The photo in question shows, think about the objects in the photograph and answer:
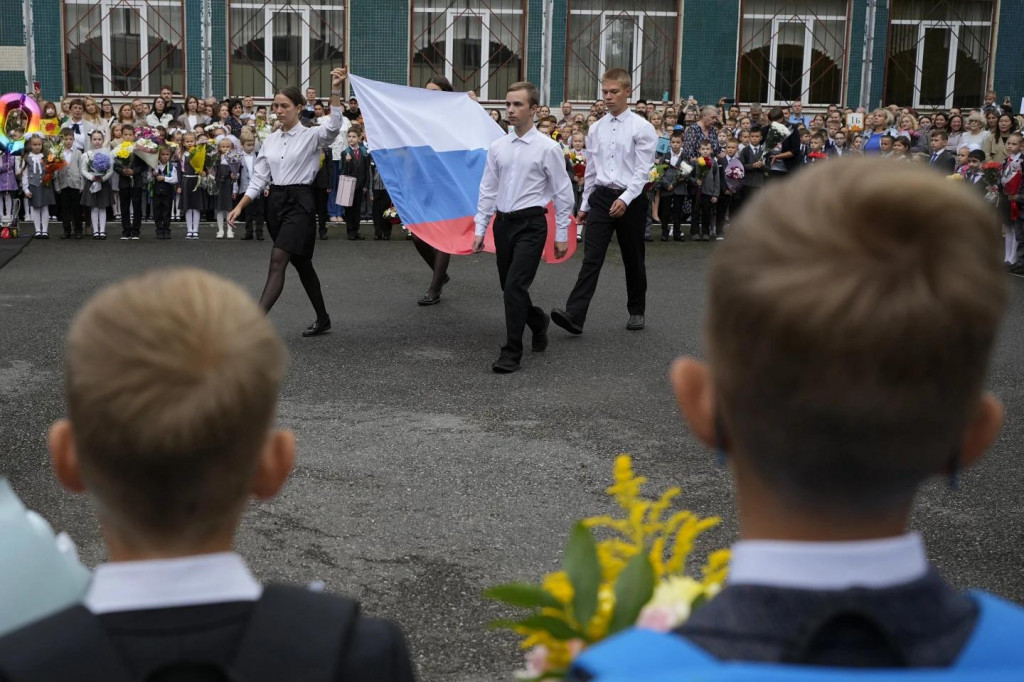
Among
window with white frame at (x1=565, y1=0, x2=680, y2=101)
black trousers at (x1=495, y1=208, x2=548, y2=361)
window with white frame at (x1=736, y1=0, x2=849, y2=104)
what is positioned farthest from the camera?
window with white frame at (x1=736, y1=0, x2=849, y2=104)

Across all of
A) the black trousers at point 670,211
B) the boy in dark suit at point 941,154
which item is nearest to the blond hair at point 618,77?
the boy in dark suit at point 941,154

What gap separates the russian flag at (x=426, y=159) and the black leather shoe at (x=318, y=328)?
118 centimetres

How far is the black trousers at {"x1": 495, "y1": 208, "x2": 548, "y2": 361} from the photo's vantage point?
845cm

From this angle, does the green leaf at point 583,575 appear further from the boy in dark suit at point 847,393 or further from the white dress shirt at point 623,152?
the white dress shirt at point 623,152

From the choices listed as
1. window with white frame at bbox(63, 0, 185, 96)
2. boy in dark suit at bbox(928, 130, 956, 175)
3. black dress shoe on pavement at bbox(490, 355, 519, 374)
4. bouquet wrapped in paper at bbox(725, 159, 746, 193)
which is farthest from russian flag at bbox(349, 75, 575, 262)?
window with white frame at bbox(63, 0, 185, 96)

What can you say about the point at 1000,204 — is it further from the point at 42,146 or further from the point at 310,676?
the point at 310,676

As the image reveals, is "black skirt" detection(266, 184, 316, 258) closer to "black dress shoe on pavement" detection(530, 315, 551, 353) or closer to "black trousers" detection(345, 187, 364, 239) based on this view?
"black dress shoe on pavement" detection(530, 315, 551, 353)

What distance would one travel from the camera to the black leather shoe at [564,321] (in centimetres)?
952

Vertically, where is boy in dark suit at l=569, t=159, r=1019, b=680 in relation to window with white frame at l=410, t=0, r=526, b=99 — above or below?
below

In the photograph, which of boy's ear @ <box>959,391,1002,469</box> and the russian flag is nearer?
boy's ear @ <box>959,391,1002,469</box>

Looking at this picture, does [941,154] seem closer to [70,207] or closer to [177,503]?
[70,207]

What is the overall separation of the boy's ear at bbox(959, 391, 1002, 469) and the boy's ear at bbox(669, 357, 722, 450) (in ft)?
0.88

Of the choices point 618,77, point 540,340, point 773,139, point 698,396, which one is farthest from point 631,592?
point 773,139

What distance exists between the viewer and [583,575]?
1.53 meters
